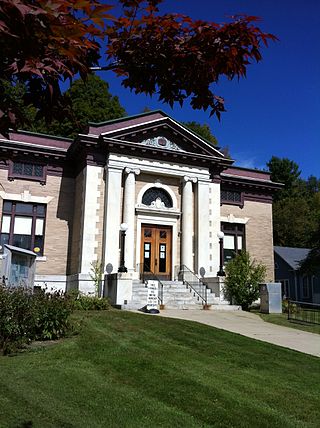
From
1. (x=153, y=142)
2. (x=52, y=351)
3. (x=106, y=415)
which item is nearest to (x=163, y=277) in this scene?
(x=153, y=142)

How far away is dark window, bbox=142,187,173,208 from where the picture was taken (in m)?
24.5

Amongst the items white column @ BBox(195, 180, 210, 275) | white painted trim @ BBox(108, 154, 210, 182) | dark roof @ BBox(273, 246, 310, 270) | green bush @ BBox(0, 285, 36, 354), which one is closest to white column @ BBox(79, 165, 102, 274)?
white painted trim @ BBox(108, 154, 210, 182)

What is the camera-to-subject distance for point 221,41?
11.8 feet

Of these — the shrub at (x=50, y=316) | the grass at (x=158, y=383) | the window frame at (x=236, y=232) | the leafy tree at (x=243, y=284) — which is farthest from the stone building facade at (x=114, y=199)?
the grass at (x=158, y=383)

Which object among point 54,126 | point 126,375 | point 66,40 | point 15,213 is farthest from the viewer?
point 54,126

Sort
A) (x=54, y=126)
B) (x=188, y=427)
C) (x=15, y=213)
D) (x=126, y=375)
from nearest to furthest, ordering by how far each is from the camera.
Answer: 1. (x=188, y=427)
2. (x=126, y=375)
3. (x=15, y=213)
4. (x=54, y=126)

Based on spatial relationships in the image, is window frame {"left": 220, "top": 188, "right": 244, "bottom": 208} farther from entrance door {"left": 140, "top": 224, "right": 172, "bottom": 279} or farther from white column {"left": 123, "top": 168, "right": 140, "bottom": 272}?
white column {"left": 123, "top": 168, "right": 140, "bottom": 272}

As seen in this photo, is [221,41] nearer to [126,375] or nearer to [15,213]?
[126,375]

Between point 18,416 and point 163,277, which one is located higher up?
point 163,277

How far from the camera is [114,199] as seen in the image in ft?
73.3

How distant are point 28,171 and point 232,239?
1304 cm

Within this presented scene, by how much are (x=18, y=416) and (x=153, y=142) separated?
1976 centimetres

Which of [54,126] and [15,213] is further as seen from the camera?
[54,126]

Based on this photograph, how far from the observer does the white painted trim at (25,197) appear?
73.7ft
